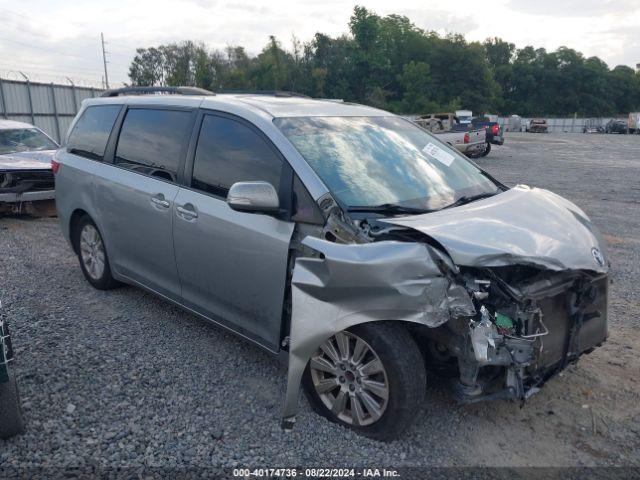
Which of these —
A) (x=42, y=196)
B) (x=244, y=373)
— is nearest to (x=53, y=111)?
(x=42, y=196)

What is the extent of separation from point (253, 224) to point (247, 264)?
0.86 ft

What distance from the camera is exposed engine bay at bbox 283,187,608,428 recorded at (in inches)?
110

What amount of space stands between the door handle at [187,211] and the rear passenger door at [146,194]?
0.12 metres

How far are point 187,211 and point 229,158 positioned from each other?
504 mm

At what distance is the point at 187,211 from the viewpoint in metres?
4.00

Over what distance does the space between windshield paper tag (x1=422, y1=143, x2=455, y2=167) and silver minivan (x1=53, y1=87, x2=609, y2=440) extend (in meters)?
0.02

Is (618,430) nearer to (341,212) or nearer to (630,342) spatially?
(630,342)

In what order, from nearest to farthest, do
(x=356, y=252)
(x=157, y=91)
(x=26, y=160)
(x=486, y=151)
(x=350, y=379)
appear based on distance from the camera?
(x=356, y=252)
(x=350, y=379)
(x=157, y=91)
(x=26, y=160)
(x=486, y=151)

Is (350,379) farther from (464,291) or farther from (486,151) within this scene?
(486,151)

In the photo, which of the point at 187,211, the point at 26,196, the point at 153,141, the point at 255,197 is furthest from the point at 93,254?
the point at 26,196

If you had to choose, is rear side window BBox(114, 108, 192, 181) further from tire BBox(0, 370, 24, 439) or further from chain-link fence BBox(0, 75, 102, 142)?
chain-link fence BBox(0, 75, 102, 142)

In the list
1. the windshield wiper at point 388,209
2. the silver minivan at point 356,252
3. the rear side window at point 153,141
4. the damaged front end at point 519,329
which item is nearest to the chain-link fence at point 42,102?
the rear side window at point 153,141

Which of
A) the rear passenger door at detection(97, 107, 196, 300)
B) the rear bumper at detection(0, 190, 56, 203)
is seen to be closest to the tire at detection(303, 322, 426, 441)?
the rear passenger door at detection(97, 107, 196, 300)

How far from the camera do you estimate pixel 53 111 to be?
19.8m
